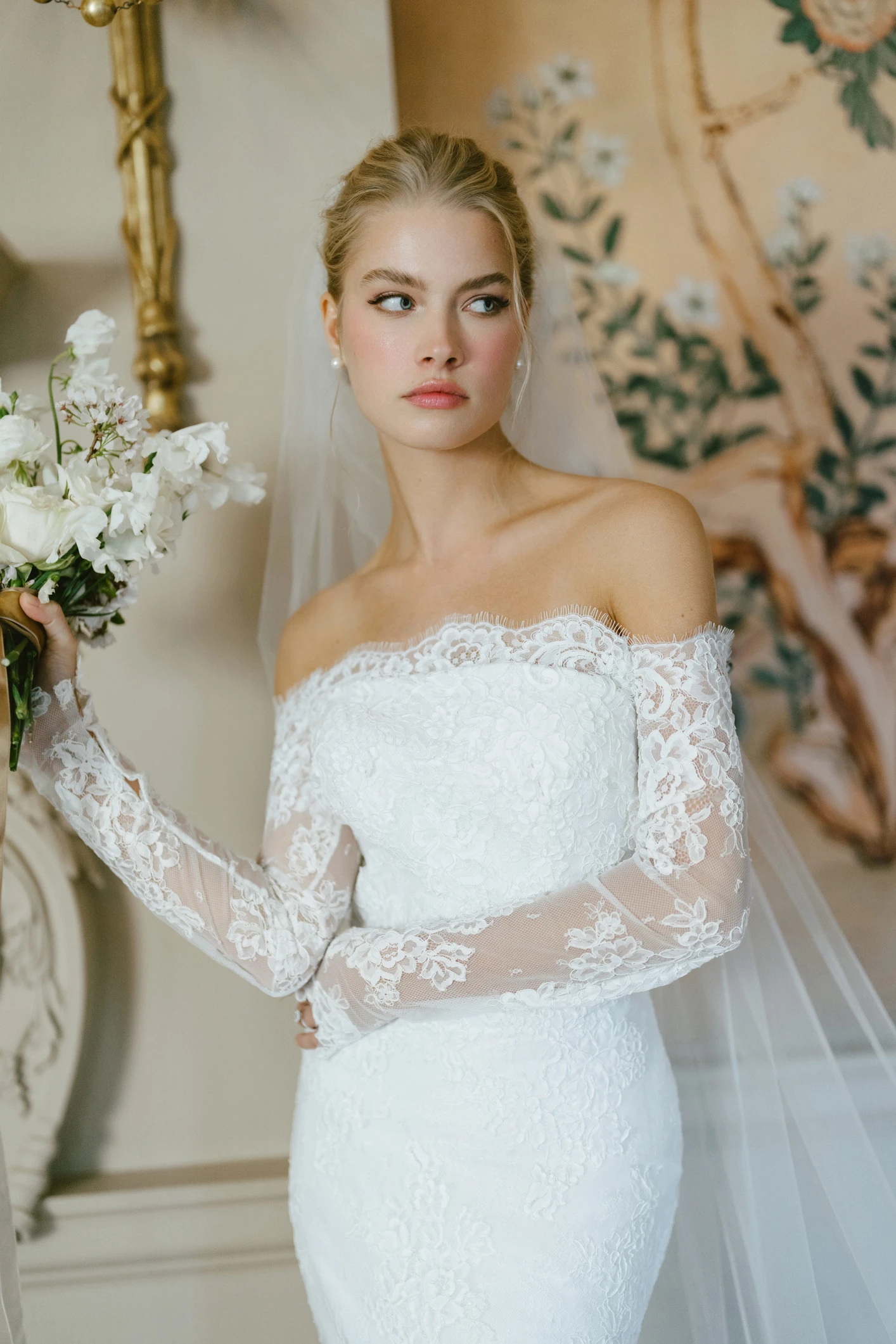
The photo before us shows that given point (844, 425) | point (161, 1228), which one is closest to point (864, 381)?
point (844, 425)

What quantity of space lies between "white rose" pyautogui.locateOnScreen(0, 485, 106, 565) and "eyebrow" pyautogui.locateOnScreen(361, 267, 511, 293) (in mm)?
590

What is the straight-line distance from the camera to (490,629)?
182 centimetres

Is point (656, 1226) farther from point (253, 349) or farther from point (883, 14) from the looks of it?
point (883, 14)

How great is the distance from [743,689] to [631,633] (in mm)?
1690

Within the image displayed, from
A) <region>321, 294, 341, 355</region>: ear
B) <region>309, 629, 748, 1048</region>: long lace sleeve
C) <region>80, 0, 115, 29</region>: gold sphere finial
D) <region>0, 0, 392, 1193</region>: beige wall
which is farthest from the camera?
<region>0, 0, 392, 1193</region>: beige wall

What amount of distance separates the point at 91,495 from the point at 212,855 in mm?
590

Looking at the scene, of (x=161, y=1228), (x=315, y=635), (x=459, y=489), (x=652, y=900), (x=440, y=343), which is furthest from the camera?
(x=161, y=1228)

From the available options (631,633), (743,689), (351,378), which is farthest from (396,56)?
(631,633)

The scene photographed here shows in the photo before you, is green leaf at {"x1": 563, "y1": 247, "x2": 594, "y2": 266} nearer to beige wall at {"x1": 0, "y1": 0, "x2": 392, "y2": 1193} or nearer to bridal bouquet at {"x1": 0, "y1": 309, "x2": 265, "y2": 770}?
beige wall at {"x1": 0, "y1": 0, "x2": 392, "y2": 1193}

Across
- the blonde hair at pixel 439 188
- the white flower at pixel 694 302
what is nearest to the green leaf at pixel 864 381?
the white flower at pixel 694 302

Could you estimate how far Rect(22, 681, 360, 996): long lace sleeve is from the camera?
5.89 feet

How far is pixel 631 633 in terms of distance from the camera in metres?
1.70

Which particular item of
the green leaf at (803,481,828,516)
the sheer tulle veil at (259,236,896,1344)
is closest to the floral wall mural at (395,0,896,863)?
the green leaf at (803,481,828,516)

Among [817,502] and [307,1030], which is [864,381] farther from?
[307,1030]
